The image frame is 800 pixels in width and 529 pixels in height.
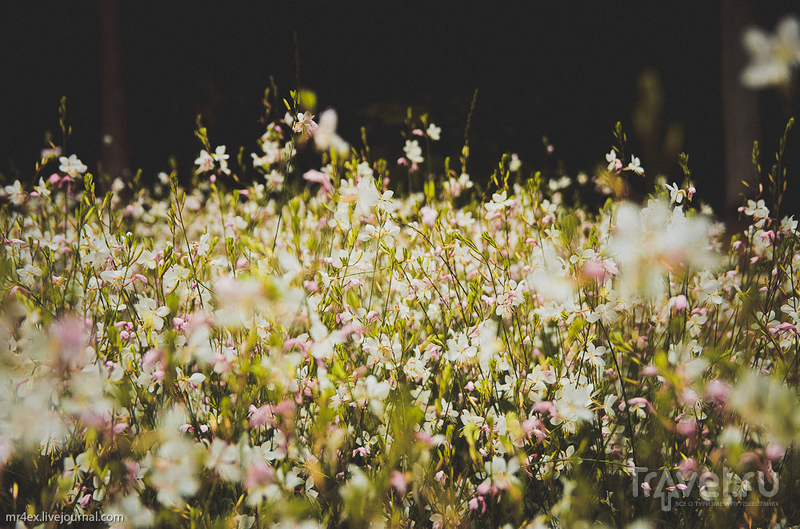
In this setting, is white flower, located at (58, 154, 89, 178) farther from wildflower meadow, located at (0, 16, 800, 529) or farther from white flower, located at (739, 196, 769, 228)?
white flower, located at (739, 196, 769, 228)

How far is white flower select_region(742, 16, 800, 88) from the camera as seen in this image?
50 cm

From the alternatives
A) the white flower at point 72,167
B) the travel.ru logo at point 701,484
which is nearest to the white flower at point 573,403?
the travel.ru logo at point 701,484

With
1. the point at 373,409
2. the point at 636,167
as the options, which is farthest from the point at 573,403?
the point at 636,167

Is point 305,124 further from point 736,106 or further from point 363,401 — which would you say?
point 736,106

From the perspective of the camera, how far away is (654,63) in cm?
589

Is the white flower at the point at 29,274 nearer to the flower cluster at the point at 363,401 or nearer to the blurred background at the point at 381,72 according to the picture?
the flower cluster at the point at 363,401

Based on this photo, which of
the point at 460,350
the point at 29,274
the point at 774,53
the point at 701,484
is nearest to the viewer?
the point at 774,53

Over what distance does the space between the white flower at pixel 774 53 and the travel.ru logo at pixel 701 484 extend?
2.84 feet

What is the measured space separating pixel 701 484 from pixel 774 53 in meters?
0.94

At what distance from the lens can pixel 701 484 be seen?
3.42ft

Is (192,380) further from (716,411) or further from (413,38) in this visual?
(413,38)

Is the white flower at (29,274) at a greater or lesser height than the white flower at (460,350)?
greater

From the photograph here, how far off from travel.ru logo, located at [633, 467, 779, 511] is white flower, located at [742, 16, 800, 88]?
865 mm

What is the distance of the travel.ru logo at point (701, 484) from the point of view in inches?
41.3
